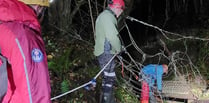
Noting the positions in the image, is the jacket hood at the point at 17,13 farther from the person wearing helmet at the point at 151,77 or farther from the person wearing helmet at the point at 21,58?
the person wearing helmet at the point at 151,77

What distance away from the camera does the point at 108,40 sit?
17.1ft

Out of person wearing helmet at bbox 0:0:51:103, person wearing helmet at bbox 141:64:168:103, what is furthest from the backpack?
person wearing helmet at bbox 141:64:168:103

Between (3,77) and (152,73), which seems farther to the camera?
(152,73)

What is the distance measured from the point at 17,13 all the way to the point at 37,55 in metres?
0.32

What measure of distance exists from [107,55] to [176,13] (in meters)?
8.69

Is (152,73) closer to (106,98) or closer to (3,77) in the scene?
(106,98)

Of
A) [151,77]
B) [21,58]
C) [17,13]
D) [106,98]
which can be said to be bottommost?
[106,98]

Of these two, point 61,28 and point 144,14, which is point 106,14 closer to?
point 61,28

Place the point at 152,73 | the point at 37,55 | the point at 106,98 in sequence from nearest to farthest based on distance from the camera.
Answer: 1. the point at 37,55
2. the point at 106,98
3. the point at 152,73

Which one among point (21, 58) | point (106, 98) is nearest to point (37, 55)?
point (21, 58)

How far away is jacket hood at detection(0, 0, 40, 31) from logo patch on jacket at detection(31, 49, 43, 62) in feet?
0.66

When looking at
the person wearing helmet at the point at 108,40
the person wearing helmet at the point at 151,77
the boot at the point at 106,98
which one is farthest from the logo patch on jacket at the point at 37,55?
the person wearing helmet at the point at 151,77

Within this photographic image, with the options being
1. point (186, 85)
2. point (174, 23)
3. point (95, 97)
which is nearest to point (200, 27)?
point (174, 23)

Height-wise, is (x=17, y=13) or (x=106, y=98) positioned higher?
(x=17, y=13)
